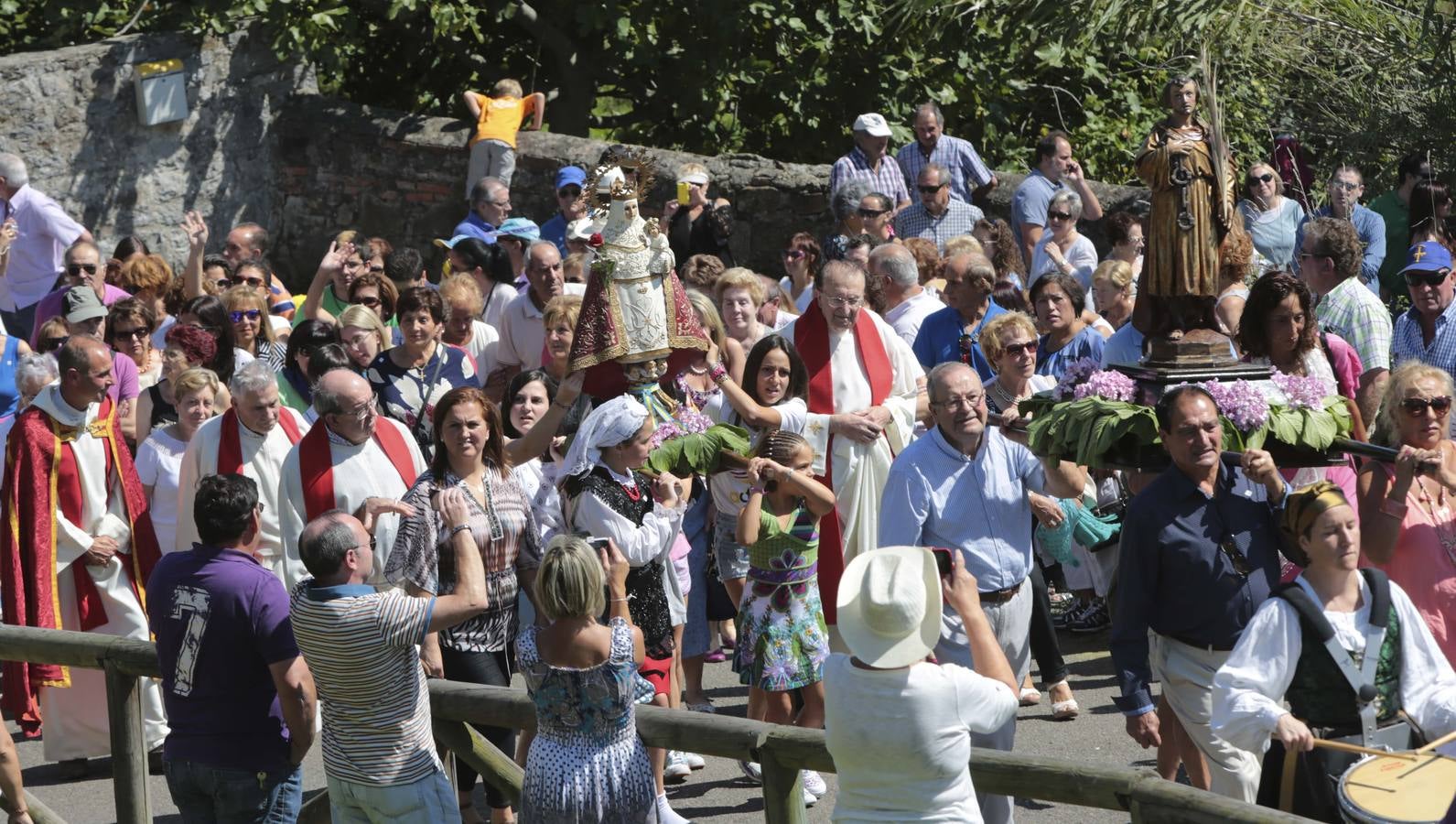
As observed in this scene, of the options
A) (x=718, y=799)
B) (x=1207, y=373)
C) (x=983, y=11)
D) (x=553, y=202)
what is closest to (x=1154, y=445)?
(x=1207, y=373)

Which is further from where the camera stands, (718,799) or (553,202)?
(553,202)

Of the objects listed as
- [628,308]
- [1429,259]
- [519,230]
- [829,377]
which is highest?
[519,230]

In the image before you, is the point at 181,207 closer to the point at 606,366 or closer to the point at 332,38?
the point at 332,38

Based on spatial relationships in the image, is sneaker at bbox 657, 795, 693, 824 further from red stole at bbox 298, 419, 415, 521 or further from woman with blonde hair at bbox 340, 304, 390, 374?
woman with blonde hair at bbox 340, 304, 390, 374

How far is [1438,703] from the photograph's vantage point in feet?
18.6

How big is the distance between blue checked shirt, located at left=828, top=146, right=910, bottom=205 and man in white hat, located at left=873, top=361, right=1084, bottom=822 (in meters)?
5.95

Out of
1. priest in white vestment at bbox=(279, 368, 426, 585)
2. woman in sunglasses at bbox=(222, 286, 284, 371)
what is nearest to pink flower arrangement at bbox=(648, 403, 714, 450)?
priest in white vestment at bbox=(279, 368, 426, 585)

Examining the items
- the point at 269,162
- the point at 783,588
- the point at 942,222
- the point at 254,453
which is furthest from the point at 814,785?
the point at 269,162

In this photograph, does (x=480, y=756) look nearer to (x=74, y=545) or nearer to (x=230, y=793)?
(x=230, y=793)

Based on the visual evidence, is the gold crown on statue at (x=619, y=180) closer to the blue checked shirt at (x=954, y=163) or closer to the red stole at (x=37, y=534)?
the red stole at (x=37, y=534)

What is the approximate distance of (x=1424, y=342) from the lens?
9.52 meters

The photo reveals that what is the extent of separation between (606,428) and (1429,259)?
4.69 metres

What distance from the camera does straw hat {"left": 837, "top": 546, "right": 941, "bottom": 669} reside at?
5.00 meters

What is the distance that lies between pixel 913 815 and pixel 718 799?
106 inches
